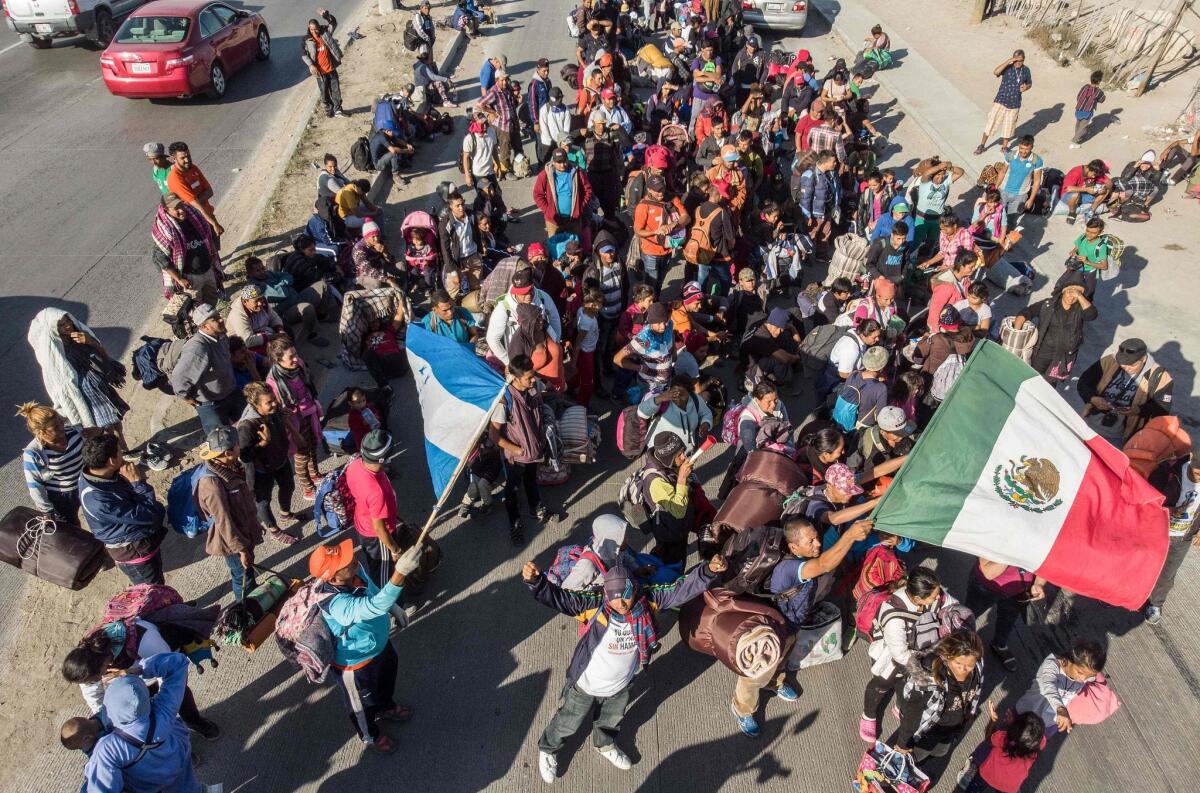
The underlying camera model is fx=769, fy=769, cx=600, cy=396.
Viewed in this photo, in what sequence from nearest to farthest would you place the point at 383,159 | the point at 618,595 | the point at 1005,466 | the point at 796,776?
the point at 618,595 < the point at 1005,466 < the point at 796,776 < the point at 383,159

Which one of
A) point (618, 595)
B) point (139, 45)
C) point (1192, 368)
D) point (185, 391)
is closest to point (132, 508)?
point (185, 391)

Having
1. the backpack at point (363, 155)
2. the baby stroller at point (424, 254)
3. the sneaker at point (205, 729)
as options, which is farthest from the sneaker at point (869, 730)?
the backpack at point (363, 155)

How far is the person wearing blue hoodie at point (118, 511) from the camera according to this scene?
16.8ft

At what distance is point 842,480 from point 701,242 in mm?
4064

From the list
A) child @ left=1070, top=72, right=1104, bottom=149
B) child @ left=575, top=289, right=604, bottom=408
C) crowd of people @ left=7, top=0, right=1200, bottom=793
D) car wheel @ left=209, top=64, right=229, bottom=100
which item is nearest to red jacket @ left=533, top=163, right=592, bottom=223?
crowd of people @ left=7, top=0, right=1200, bottom=793

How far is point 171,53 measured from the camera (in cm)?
1434

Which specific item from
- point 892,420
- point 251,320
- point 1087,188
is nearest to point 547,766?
point 892,420

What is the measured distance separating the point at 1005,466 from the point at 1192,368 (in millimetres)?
6517

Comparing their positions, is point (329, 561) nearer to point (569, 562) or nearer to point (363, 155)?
point (569, 562)

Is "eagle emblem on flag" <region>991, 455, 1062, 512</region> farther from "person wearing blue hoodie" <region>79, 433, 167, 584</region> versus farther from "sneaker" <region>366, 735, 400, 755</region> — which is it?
"person wearing blue hoodie" <region>79, 433, 167, 584</region>

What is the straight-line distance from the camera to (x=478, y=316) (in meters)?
7.91

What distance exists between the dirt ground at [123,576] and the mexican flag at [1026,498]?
5.87 meters

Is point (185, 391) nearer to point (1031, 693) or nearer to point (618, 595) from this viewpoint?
point (618, 595)

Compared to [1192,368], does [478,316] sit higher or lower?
higher
